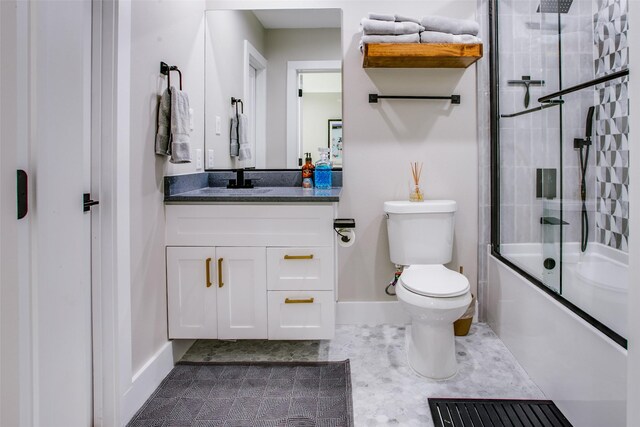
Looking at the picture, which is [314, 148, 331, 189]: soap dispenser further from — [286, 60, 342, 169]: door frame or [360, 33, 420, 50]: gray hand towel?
[360, 33, 420, 50]: gray hand towel

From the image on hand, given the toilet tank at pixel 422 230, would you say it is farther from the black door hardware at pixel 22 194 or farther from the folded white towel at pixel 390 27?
the black door hardware at pixel 22 194

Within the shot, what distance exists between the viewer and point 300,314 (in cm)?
210

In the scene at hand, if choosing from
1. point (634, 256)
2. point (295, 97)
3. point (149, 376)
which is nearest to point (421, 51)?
point (295, 97)

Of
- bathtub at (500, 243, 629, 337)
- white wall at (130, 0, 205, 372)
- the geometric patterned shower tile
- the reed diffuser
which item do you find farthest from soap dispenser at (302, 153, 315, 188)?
the geometric patterned shower tile

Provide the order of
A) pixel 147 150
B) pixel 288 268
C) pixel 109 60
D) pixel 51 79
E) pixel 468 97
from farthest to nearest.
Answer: pixel 468 97
pixel 288 268
pixel 147 150
pixel 109 60
pixel 51 79

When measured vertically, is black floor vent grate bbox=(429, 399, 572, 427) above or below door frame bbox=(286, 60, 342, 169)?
below

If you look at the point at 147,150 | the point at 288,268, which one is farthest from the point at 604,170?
the point at 147,150

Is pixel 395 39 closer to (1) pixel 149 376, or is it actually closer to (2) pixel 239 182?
(2) pixel 239 182

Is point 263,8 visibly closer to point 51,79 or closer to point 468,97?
point 468,97

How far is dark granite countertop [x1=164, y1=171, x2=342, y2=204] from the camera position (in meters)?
2.05

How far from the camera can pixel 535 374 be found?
77.3 inches

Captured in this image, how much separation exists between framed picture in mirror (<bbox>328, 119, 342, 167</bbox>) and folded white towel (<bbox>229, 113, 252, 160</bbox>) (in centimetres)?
51

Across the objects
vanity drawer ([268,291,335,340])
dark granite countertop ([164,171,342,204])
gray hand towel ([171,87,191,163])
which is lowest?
vanity drawer ([268,291,335,340])

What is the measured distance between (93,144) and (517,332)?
211cm
